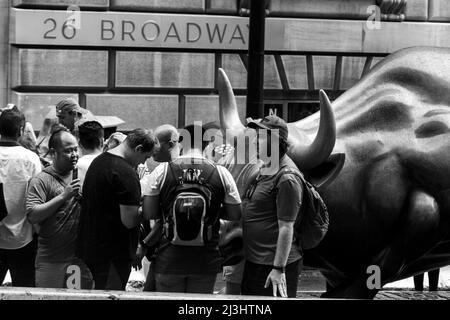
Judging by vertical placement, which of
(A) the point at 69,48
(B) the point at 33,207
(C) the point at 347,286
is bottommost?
(C) the point at 347,286

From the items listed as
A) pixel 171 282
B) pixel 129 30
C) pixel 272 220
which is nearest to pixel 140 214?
pixel 171 282

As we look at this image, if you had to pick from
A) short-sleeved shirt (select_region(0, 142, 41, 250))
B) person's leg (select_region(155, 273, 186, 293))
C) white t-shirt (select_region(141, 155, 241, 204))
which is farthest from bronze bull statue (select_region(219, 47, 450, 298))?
short-sleeved shirt (select_region(0, 142, 41, 250))

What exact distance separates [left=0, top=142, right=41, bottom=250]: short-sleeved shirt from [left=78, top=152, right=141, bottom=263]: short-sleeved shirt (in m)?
0.72

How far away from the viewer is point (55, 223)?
7469 millimetres

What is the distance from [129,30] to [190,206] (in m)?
9.05

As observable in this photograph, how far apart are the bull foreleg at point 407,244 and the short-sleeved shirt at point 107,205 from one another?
177 centimetres

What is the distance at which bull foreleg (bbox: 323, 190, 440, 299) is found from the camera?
791cm

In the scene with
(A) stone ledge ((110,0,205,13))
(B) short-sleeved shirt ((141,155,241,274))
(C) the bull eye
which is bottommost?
(B) short-sleeved shirt ((141,155,241,274))

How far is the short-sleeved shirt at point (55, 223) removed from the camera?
7.45 meters

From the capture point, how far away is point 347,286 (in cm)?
801

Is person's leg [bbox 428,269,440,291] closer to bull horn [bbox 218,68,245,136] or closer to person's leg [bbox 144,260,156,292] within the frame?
bull horn [bbox 218,68,245,136]
